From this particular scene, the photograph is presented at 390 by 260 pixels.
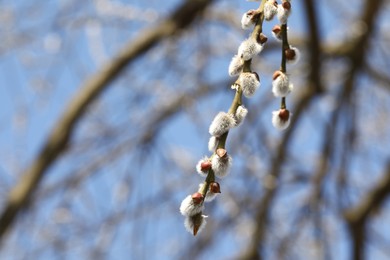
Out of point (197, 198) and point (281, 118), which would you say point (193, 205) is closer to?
point (197, 198)

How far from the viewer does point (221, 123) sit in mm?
858

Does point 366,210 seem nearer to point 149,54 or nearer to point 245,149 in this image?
point 245,149

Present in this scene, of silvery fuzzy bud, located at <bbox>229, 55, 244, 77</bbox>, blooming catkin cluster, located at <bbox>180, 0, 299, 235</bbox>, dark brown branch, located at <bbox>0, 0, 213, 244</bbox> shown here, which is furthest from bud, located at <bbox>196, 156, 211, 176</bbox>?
dark brown branch, located at <bbox>0, 0, 213, 244</bbox>

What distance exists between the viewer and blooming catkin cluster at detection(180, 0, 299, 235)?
2.69ft

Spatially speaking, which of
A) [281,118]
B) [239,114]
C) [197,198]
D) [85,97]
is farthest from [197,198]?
[85,97]

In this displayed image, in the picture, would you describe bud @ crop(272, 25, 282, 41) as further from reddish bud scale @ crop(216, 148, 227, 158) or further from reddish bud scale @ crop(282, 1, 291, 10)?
reddish bud scale @ crop(216, 148, 227, 158)

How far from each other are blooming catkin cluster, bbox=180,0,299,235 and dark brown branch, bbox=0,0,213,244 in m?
1.95

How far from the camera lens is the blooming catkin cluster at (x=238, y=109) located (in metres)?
0.82

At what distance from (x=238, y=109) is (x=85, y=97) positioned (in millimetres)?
2249

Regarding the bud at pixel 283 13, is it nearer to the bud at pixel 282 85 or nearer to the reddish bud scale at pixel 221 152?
the bud at pixel 282 85

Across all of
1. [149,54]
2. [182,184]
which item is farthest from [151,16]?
[182,184]

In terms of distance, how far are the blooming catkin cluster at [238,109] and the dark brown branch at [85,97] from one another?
1.95m

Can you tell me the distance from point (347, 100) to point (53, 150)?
1285mm

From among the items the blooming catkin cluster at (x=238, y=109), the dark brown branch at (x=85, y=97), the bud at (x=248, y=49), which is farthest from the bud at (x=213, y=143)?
the dark brown branch at (x=85, y=97)
